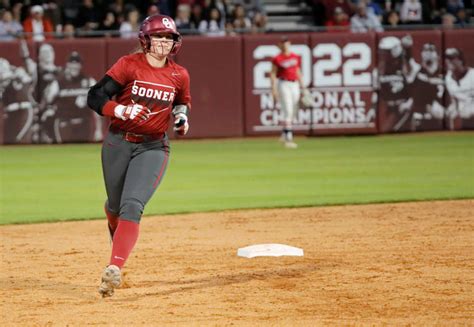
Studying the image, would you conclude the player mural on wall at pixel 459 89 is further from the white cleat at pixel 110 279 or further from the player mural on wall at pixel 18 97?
the white cleat at pixel 110 279

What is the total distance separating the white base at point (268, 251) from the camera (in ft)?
31.9

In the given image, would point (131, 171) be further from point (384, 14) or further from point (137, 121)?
point (384, 14)

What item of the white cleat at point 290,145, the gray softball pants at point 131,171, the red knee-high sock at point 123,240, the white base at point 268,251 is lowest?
the white cleat at point 290,145

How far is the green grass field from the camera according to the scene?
1389 centimetres

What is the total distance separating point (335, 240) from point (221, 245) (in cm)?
116

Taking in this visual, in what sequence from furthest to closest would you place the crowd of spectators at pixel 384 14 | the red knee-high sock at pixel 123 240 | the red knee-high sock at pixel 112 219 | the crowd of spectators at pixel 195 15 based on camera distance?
the crowd of spectators at pixel 384 14, the crowd of spectators at pixel 195 15, the red knee-high sock at pixel 112 219, the red knee-high sock at pixel 123 240

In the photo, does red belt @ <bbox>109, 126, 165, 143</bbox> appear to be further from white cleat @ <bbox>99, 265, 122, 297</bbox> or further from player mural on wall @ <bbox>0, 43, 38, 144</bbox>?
player mural on wall @ <bbox>0, 43, 38, 144</bbox>

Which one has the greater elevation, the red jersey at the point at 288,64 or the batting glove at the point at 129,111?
the batting glove at the point at 129,111

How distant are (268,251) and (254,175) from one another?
23.2 feet

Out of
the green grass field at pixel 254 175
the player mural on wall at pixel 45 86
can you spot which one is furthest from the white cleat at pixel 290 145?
the player mural on wall at pixel 45 86

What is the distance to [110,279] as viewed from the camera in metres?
7.51

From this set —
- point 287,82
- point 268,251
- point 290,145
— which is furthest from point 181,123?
point 287,82

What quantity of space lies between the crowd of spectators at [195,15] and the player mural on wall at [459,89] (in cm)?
86

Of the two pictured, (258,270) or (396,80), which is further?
(396,80)
